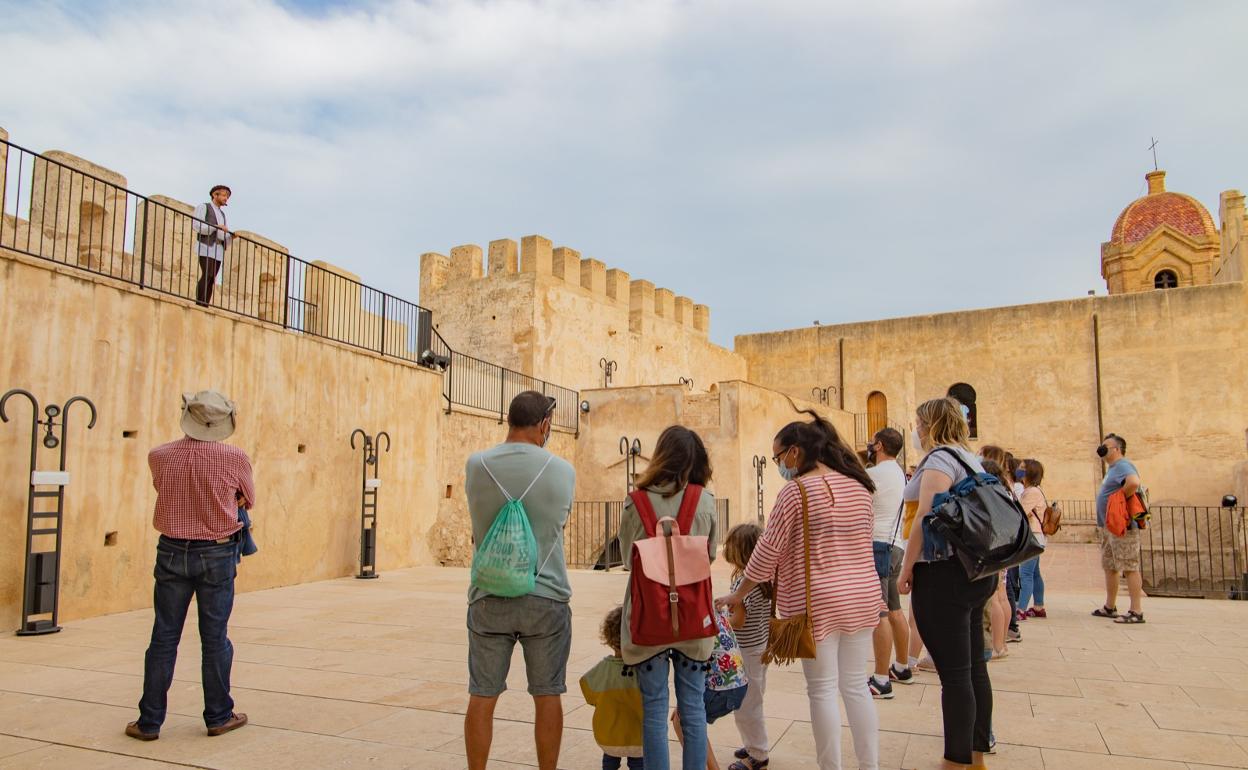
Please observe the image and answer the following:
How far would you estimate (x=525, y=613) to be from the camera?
10.1 ft

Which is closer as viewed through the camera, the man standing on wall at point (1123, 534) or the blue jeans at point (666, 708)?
the blue jeans at point (666, 708)

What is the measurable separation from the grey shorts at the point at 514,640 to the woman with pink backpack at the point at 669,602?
283 mm

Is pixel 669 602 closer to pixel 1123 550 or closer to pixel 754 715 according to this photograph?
pixel 754 715

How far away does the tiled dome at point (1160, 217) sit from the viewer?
1336 inches

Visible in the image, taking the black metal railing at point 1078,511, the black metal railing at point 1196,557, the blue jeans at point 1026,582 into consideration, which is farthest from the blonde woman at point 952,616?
the black metal railing at point 1078,511

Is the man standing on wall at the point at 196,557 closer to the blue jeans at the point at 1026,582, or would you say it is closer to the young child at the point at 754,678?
the young child at the point at 754,678

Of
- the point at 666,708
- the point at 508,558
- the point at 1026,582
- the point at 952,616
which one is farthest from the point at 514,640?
the point at 1026,582

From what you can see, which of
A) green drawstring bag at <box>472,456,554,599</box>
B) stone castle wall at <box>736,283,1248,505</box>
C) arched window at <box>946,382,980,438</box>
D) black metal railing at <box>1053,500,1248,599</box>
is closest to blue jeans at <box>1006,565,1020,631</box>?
green drawstring bag at <box>472,456,554,599</box>

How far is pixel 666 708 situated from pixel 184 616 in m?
2.46

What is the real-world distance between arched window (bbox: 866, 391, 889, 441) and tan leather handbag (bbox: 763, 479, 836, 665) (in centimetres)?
2701

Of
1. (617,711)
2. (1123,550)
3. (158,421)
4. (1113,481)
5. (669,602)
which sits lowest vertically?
(617,711)

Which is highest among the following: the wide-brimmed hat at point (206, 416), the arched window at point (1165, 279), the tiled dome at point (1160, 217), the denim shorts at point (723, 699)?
the tiled dome at point (1160, 217)

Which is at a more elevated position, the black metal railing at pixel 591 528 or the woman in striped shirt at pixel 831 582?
the woman in striped shirt at pixel 831 582

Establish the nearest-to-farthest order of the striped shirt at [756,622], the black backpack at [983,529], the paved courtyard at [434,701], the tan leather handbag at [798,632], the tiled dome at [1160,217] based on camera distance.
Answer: the tan leather handbag at [798,632]
the black backpack at [983,529]
the striped shirt at [756,622]
the paved courtyard at [434,701]
the tiled dome at [1160,217]
